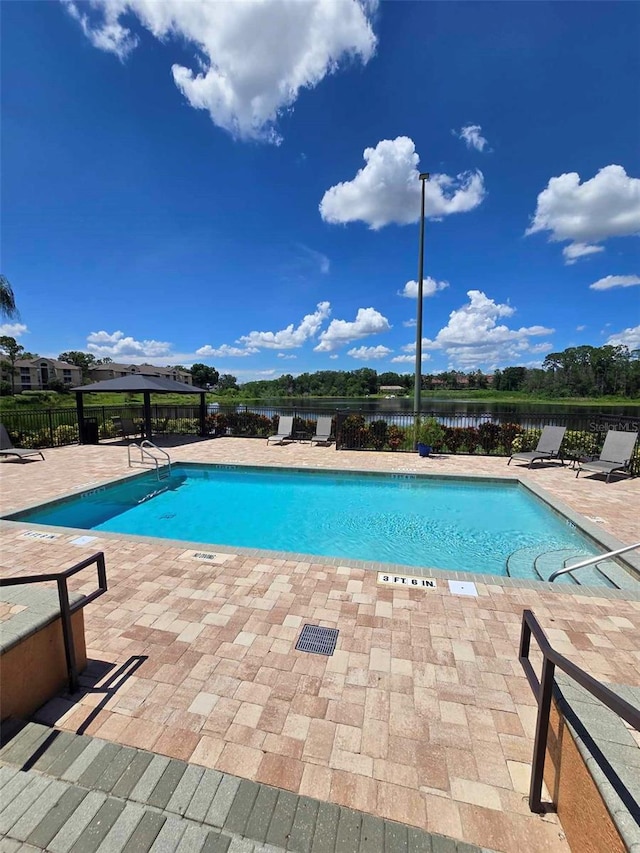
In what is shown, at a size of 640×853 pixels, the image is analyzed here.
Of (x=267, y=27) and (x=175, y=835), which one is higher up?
(x=267, y=27)

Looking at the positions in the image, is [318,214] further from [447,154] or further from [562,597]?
[562,597]

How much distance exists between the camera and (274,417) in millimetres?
13062

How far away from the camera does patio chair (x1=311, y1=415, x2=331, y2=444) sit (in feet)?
37.2

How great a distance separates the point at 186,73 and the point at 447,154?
687cm

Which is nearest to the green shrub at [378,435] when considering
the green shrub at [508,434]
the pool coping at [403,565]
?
the green shrub at [508,434]

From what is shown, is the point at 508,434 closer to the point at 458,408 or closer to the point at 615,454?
the point at 615,454

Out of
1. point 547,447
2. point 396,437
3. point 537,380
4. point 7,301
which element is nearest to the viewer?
point 547,447

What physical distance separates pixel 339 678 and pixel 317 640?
1.26 ft

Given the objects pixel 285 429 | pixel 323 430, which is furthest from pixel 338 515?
pixel 285 429

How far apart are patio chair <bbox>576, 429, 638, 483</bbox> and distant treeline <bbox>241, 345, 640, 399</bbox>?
36880mm

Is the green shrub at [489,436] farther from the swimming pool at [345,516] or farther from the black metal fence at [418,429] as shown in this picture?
the swimming pool at [345,516]

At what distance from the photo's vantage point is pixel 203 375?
86.2 meters

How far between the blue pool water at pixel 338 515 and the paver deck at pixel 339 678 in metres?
1.49

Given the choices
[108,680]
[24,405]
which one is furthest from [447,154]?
[24,405]
